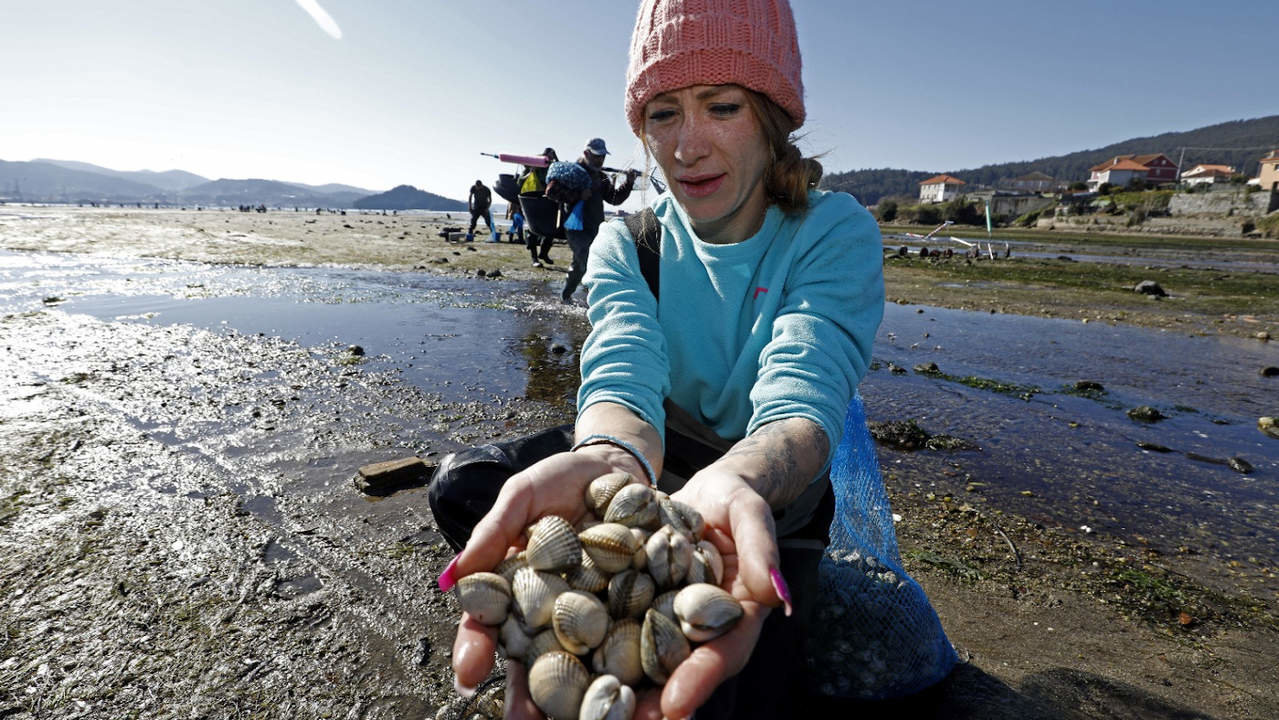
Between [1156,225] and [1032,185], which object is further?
[1032,185]

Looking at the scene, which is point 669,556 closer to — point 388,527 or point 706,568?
point 706,568

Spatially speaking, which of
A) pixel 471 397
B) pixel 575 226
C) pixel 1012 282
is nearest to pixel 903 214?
pixel 1012 282

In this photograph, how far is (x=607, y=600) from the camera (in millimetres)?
1875

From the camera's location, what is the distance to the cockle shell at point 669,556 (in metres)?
1.72

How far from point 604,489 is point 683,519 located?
0.27 meters

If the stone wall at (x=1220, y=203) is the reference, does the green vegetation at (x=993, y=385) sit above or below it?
below

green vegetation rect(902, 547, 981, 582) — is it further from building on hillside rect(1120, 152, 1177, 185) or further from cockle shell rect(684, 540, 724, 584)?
building on hillside rect(1120, 152, 1177, 185)

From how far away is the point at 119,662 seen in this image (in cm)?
244

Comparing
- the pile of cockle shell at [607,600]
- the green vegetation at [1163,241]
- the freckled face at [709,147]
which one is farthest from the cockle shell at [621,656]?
the green vegetation at [1163,241]

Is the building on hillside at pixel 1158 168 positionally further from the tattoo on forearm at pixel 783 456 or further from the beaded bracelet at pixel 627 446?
the beaded bracelet at pixel 627 446

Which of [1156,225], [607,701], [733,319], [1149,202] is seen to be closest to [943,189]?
[1149,202]

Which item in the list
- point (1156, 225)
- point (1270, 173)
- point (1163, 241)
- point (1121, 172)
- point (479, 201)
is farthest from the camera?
point (1121, 172)

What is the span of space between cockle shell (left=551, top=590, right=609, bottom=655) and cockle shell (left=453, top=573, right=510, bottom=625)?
15 centimetres

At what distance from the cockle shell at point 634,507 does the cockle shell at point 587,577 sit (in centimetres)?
15
